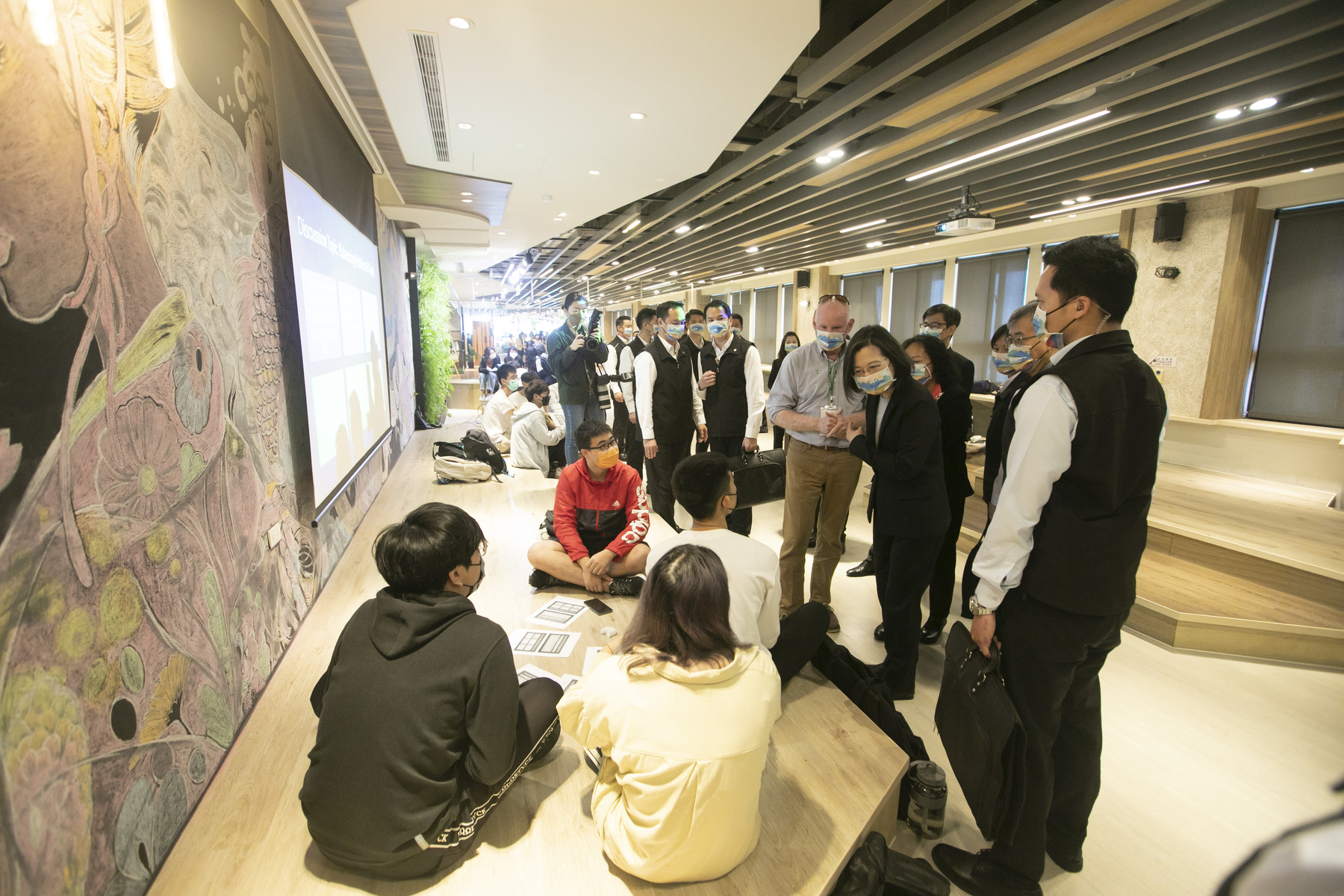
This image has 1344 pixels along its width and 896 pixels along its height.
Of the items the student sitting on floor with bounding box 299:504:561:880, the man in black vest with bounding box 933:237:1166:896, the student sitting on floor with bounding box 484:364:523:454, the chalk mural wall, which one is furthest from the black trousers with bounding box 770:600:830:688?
the student sitting on floor with bounding box 484:364:523:454

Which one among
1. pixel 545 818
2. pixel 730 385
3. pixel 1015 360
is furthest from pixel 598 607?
pixel 1015 360

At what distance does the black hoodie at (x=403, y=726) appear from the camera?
135cm

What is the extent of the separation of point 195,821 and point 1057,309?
Result: 275 cm

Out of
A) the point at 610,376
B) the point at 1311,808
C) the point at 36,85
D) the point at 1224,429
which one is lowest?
the point at 1311,808

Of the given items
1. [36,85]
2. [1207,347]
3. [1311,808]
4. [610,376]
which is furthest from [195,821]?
[1207,347]

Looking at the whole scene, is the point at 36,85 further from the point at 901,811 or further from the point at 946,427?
the point at 946,427

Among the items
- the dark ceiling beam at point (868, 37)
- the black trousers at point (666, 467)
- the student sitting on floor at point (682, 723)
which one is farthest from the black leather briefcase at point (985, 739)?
the dark ceiling beam at point (868, 37)

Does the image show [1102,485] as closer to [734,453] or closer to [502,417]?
[734,453]

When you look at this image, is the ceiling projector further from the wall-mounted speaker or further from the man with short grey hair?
the man with short grey hair

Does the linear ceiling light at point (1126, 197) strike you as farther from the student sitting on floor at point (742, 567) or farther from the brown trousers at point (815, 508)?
the student sitting on floor at point (742, 567)

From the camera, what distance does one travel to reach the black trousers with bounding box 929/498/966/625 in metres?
3.17

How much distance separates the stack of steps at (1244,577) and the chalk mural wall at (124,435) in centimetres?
428

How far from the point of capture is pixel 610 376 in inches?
224

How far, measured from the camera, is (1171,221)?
241 inches
